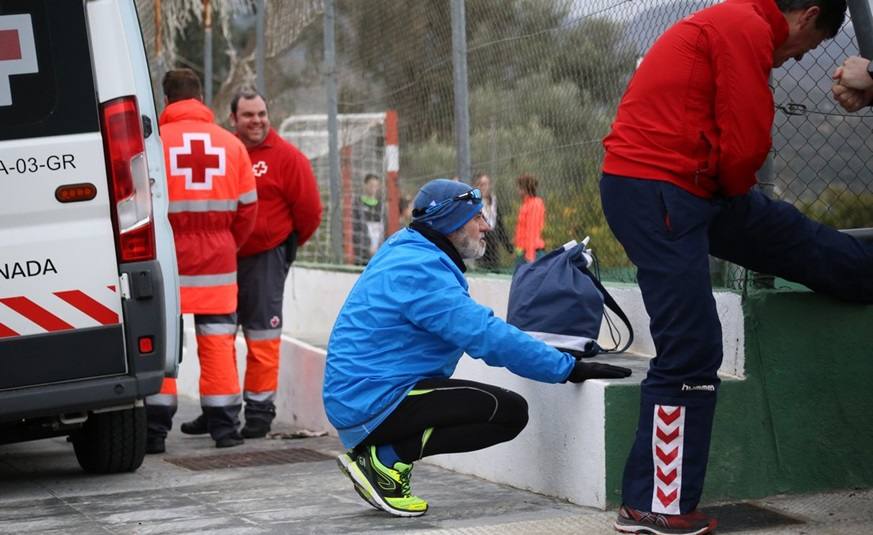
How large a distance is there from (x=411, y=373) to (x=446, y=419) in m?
0.21

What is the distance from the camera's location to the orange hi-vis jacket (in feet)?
24.8

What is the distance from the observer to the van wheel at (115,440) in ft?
22.1

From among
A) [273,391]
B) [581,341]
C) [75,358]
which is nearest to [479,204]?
[581,341]

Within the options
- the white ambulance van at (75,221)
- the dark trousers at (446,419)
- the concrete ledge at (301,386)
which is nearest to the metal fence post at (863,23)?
the dark trousers at (446,419)

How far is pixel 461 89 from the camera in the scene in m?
7.73

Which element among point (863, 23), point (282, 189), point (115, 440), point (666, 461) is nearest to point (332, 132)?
point (282, 189)

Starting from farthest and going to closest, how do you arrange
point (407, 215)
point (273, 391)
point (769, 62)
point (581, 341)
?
1. point (407, 215)
2. point (273, 391)
3. point (581, 341)
4. point (769, 62)

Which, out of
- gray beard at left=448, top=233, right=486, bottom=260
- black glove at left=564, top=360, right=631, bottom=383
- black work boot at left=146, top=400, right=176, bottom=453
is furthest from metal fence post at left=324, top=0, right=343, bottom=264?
black glove at left=564, top=360, right=631, bottom=383

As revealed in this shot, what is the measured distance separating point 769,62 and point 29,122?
9.89ft

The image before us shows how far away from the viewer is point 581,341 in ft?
18.6

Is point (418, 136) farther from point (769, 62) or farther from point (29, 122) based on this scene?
point (769, 62)

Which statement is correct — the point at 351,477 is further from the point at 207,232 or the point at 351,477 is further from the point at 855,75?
the point at 207,232

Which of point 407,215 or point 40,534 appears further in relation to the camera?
point 407,215

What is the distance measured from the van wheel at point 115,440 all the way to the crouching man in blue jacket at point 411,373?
1603 mm
